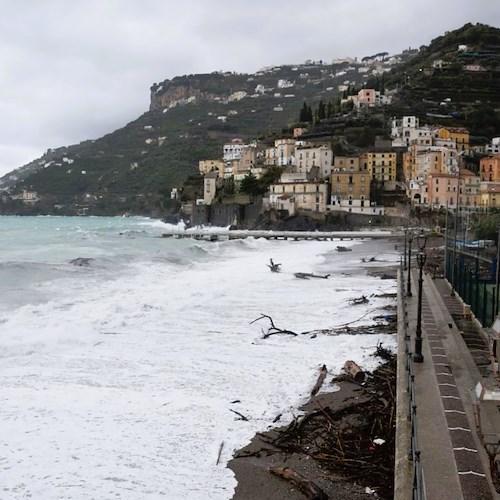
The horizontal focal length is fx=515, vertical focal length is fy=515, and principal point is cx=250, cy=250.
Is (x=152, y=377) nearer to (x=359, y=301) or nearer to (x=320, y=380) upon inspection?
(x=320, y=380)

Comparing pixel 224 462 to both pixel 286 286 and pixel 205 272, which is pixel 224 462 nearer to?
pixel 286 286

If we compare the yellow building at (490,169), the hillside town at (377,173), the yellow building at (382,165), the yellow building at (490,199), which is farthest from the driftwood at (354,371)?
the yellow building at (382,165)

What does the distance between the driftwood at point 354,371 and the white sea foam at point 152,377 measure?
514mm

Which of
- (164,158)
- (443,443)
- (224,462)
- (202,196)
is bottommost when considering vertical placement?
(224,462)

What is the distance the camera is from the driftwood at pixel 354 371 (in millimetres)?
10745

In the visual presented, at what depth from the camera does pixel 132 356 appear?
12766 mm

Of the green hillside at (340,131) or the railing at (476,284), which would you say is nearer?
the railing at (476,284)

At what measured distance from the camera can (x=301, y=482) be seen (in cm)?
668

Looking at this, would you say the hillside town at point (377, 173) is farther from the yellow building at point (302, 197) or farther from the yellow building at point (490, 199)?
the yellow building at point (490, 199)

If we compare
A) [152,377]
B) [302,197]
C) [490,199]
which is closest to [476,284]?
[152,377]

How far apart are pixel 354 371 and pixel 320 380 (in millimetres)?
833

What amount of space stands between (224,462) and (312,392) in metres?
3.14

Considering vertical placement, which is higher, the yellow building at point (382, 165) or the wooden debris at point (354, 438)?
the yellow building at point (382, 165)

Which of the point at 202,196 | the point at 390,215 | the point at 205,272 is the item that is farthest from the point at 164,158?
the point at 205,272
